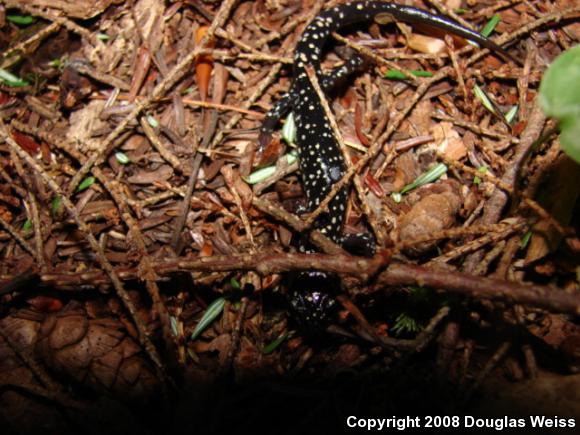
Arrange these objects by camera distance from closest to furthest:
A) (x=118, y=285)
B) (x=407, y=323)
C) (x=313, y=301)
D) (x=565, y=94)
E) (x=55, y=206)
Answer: (x=565, y=94)
(x=118, y=285)
(x=407, y=323)
(x=313, y=301)
(x=55, y=206)

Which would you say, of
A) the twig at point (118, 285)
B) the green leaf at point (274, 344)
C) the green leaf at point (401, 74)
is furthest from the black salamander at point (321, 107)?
the twig at point (118, 285)

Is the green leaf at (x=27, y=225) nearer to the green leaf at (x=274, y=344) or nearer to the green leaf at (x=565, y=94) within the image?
the green leaf at (x=274, y=344)

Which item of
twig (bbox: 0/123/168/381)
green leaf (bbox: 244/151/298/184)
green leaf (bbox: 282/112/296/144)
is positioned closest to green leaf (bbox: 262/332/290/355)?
twig (bbox: 0/123/168/381)

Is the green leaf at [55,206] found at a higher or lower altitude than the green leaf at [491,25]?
lower

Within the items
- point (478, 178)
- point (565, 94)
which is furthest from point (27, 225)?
point (565, 94)

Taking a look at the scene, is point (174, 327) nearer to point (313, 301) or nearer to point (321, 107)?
point (313, 301)

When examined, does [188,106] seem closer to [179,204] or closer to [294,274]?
[179,204]

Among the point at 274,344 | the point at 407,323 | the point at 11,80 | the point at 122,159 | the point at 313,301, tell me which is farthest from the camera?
the point at 11,80

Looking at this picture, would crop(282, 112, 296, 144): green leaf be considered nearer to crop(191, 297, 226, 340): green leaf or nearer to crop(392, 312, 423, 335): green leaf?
crop(191, 297, 226, 340): green leaf
